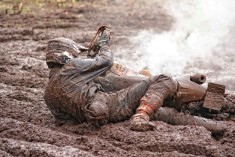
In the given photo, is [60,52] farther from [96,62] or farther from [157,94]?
[157,94]

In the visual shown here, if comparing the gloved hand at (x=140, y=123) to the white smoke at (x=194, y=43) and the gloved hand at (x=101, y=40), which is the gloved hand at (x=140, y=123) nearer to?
the gloved hand at (x=101, y=40)

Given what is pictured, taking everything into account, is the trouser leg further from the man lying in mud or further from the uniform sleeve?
the uniform sleeve

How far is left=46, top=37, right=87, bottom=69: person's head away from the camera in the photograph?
5.55 m

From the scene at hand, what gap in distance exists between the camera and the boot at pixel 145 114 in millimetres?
5102

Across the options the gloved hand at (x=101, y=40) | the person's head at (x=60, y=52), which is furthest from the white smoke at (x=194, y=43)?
the person's head at (x=60, y=52)

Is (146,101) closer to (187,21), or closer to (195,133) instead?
(195,133)

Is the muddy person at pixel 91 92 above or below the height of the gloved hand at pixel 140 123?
above

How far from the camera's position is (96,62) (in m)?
5.53

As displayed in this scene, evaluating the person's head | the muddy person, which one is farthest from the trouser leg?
the person's head

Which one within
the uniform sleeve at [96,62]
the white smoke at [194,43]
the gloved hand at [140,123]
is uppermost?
the uniform sleeve at [96,62]

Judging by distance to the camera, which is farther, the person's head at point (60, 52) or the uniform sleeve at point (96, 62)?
the person's head at point (60, 52)

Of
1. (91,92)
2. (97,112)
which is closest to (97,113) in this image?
(97,112)

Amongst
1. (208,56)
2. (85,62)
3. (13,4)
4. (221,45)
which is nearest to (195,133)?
(85,62)

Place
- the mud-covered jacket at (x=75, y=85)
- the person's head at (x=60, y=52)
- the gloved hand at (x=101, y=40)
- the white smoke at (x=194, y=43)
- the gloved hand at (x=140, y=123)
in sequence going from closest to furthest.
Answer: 1. the gloved hand at (x=140, y=123)
2. the mud-covered jacket at (x=75, y=85)
3. the person's head at (x=60, y=52)
4. the gloved hand at (x=101, y=40)
5. the white smoke at (x=194, y=43)
